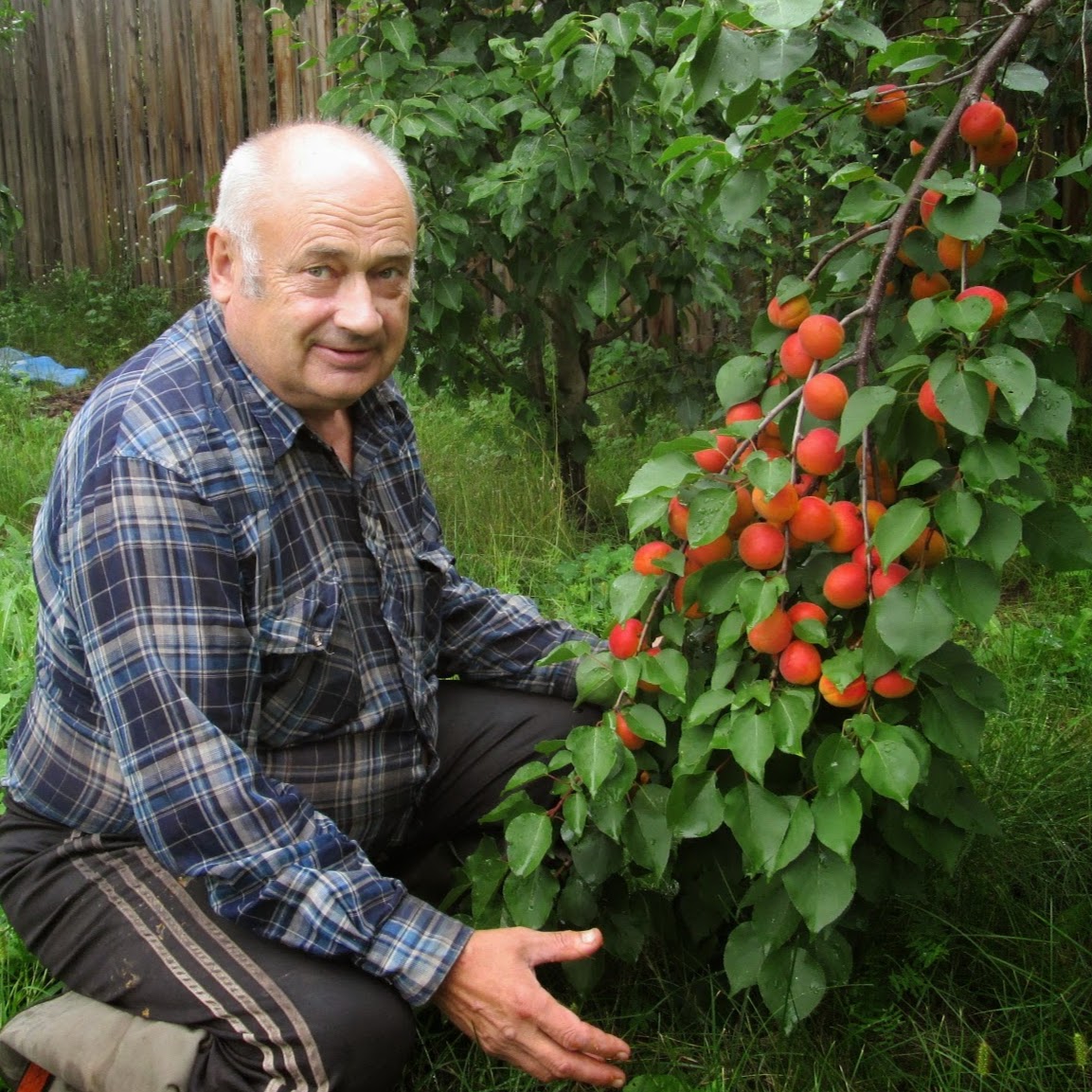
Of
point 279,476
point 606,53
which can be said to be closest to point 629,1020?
point 279,476

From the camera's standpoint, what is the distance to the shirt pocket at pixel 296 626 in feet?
5.81

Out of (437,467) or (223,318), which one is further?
(437,467)

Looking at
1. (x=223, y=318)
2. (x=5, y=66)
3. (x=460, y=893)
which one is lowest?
(x=5, y=66)

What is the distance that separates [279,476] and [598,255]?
1.71 meters

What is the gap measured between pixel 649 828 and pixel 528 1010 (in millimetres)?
276

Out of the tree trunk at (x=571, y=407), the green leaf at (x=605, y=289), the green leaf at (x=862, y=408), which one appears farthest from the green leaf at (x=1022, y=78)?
the tree trunk at (x=571, y=407)

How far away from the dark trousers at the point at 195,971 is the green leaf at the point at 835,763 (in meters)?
0.69

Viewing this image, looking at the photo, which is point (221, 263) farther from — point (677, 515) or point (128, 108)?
point (128, 108)

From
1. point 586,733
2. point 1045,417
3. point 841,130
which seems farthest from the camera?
point 841,130

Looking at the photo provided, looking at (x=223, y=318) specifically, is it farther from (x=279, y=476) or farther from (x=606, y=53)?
(x=606, y=53)

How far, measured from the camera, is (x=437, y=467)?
437 centimetres

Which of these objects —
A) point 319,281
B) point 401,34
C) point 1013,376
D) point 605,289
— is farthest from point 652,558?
point 401,34

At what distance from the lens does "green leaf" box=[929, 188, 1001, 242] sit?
131cm

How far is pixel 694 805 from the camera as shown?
1.53 metres
